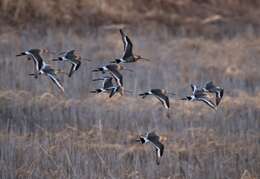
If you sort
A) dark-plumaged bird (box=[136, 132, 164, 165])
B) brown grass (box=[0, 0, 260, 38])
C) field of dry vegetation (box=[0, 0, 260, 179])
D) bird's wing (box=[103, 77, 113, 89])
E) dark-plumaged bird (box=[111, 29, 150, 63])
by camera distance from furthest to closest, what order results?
brown grass (box=[0, 0, 260, 38]), field of dry vegetation (box=[0, 0, 260, 179]), bird's wing (box=[103, 77, 113, 89]), dark-plumaged bird (box=[111, 29, 150, 63]), dark-plumaged bird (box=[136, 132, 164, 165])

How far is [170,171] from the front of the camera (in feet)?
19.1

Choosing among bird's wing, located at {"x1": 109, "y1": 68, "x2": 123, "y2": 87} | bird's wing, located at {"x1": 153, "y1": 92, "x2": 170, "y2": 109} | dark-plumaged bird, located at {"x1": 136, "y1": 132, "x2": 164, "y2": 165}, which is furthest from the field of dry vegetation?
bird's wing, located at {"x1": 109, "y1": 68, "x2": 123, "y2": 87}

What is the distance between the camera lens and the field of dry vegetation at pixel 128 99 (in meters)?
5.88

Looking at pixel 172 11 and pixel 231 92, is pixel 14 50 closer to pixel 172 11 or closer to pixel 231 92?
pixel 231 92

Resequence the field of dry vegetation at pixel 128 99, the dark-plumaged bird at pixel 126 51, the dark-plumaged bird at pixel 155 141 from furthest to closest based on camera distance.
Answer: the field of dry vegetation at pixel 128 99
the dark-plumaged bird at pixel 126 51
the dark-plumaged bird at pixel 155 141

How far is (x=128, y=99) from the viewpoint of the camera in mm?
7848

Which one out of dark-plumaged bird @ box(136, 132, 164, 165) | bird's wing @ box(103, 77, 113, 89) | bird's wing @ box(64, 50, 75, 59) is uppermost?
bird's wing @ box(64, 50, 75, 59)

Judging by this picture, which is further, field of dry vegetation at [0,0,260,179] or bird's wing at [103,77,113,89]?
field of dry vegetation at [0,0,260,179]

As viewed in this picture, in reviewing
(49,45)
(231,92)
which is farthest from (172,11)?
(231,92)

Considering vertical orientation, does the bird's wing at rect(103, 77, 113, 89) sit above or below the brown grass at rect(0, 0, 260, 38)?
below

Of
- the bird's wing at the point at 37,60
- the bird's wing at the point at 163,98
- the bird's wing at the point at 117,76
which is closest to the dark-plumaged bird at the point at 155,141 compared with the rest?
the bird's wing at the point at 163,98

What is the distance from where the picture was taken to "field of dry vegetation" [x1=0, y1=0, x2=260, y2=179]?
5.88m

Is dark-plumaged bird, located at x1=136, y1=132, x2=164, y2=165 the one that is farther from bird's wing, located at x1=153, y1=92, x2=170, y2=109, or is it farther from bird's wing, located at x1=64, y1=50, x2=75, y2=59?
bird's wing, located at x1=64, y1=50, x2=75, y2=59

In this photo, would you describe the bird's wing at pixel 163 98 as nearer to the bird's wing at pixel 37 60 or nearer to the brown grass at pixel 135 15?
the bird's wing at pixel 37 60
